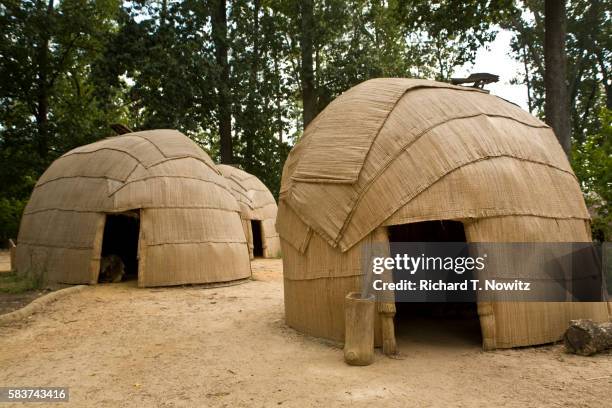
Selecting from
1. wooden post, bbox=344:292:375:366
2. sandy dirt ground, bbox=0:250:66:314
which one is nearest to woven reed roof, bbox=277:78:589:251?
wooden post, bbox=344:292:375:366

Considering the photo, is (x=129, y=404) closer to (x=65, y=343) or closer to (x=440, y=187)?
(x=65, y=343)

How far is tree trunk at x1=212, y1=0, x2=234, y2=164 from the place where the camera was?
18.2 metres

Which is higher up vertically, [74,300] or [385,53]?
[385,53]

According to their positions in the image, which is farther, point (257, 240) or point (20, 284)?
point (257, 240)

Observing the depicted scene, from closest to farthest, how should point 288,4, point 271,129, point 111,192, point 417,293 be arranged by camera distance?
point 417,293, point 111,192, point 288,4, point 271,129

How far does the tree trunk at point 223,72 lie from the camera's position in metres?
18.2

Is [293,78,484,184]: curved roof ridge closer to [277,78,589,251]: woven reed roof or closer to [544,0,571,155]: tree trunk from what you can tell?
[277,78,589,251]: woven reed roof

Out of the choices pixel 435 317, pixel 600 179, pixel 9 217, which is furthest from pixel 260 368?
pixel 9 217

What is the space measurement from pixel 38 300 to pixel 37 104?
17.7m

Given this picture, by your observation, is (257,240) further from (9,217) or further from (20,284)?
(9,217)

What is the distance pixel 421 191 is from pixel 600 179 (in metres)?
5.64

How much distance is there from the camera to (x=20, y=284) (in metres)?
8.60

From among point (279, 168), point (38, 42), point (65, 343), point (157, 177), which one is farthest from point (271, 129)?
point (65, 343)

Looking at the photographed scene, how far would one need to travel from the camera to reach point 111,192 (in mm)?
9086
